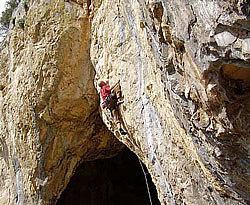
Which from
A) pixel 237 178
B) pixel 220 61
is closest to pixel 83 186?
pixel 237 178

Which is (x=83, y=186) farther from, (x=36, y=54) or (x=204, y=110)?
(x=204, y=110)

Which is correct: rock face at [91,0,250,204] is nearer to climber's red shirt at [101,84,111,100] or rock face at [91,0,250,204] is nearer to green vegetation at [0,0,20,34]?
climber's red shirt at [101,84,111,100]

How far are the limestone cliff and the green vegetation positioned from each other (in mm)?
5234

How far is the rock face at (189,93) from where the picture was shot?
309 cm

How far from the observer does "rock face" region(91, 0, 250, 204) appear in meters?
3.09

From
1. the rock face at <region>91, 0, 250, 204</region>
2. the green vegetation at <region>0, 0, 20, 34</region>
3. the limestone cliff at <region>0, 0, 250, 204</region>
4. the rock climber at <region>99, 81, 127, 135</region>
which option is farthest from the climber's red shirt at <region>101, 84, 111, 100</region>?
the green vegetation at <region>0, 0, 20, 34</region>

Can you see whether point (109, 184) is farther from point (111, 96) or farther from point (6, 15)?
point (6, 15)

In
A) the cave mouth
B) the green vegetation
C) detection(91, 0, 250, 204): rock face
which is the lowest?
the cave mouth

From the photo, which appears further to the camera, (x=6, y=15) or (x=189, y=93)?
(x=6, y=15)

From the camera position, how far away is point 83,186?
12258 mm

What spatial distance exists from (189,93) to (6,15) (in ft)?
43.1

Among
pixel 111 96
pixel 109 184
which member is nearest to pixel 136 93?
pixel 111 96

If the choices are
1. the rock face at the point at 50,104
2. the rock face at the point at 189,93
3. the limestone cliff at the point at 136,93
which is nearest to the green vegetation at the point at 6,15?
the limestone cliff at the point at 136,93

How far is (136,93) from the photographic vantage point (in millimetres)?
5652
